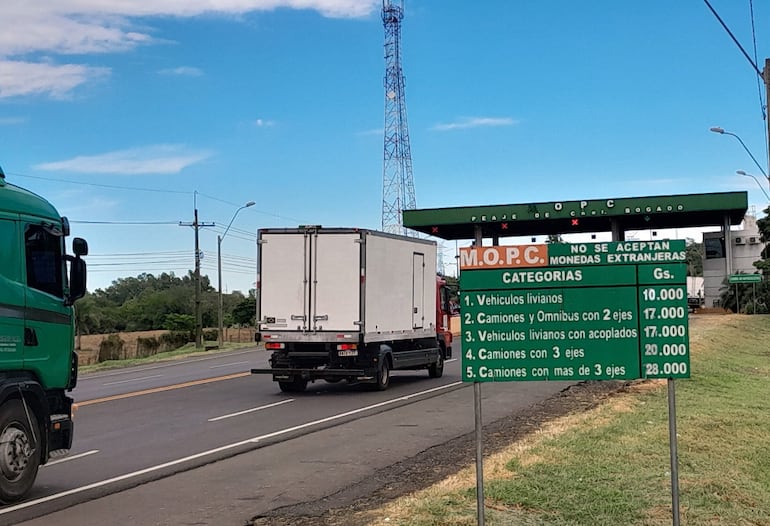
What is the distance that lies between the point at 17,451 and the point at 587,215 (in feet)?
150

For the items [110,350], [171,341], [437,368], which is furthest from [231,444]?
[171,341]

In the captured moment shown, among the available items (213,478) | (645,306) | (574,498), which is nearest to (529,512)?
(574,498)

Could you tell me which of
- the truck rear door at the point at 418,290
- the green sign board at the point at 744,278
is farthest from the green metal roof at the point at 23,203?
the green sign board at the point at 744,278

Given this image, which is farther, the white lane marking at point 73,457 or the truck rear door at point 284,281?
the truck rear door at point 284,281

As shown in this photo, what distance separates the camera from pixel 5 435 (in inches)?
328

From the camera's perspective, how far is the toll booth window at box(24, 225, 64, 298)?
8.93 metres

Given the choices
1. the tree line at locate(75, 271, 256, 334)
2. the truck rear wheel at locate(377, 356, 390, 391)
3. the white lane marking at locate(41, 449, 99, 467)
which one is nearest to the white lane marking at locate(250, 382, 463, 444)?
the truck rear wheel at locate(377, 356, 390, 391)

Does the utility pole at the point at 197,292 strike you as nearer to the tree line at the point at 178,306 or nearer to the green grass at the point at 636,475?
the tree line at the point at 178,306

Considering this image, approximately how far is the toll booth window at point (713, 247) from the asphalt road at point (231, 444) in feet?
162

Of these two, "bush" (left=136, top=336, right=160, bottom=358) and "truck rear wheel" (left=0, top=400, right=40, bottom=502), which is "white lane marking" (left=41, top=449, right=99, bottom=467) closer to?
"truck rear wheel" (left=0, top=400, right=40, bottom=502)

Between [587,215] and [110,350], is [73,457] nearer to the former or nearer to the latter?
[110,350]

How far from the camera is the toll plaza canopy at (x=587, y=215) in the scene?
4944 cm

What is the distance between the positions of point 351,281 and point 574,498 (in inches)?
425

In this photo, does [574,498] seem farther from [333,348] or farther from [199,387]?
[199,387]
